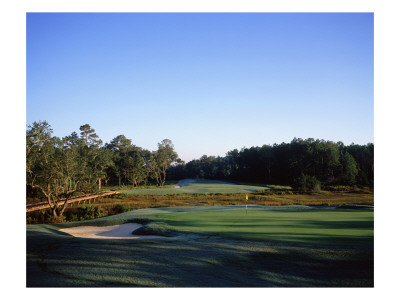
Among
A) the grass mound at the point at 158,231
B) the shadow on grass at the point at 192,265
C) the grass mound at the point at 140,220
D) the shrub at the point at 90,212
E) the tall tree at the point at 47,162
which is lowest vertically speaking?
the shrub at the point at 90,212

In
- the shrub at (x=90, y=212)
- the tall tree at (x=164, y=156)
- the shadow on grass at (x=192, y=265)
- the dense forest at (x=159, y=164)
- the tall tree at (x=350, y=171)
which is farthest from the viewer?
the tall tree at (x=164, y=156)

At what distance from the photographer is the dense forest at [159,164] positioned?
657 inches

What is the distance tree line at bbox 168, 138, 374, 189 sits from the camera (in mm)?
38719

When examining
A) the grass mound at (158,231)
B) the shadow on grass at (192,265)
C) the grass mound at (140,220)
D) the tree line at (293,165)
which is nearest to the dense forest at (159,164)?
the tree line at (293,165)

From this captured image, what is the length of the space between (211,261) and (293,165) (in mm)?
52441

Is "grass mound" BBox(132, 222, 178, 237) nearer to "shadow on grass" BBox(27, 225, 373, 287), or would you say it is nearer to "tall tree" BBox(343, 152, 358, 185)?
"shadow on grass" BBox(27, 225, 373, 287)

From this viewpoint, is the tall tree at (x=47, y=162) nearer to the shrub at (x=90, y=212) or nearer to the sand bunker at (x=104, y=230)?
the shrub at (x=90, y=212)

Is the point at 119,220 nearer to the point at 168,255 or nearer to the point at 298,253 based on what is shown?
the point at 168,255

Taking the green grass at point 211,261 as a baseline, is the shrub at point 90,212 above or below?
below

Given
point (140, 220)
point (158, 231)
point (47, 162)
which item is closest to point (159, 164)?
point (47, 162)

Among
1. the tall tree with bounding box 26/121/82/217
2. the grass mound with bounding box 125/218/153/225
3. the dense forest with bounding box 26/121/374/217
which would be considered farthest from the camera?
the dense forest with bounding box 26/121/374/217

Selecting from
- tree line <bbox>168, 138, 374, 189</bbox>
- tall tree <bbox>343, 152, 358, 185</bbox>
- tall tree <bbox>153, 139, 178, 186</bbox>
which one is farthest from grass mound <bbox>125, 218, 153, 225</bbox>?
tall tree <bbox>153, 139, 178, 186</bbox>

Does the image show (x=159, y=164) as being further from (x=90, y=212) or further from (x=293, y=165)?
(x=90, y=212)
